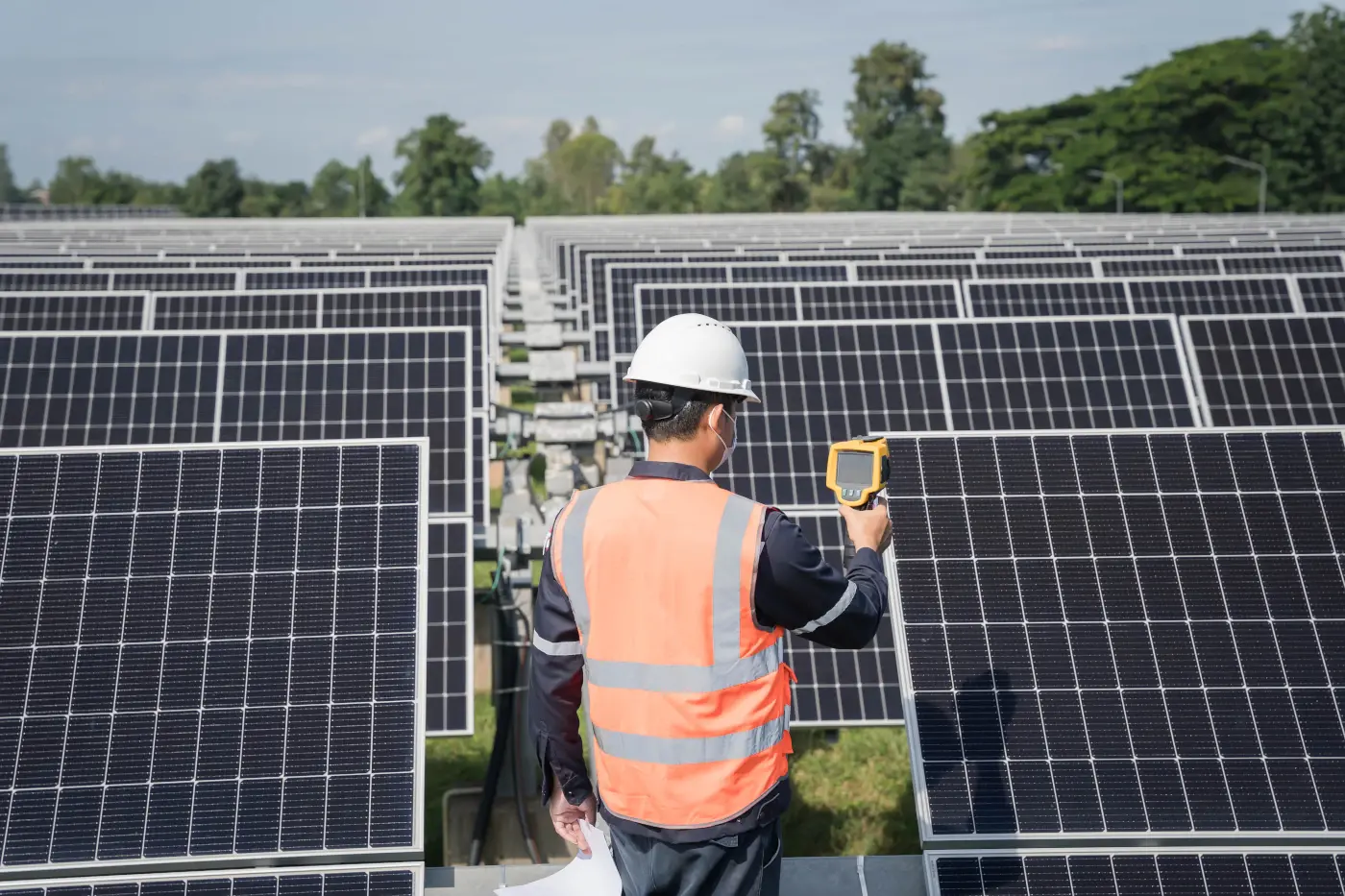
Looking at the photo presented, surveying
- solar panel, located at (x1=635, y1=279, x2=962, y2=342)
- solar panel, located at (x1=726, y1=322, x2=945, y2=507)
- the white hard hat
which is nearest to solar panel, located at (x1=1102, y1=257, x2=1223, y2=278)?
solar panel, located at (x1=635, y1=279, x2=962, y2=342)

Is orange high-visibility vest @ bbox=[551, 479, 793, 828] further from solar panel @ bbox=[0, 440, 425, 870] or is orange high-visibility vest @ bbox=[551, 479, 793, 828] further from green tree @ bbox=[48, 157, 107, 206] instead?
green tree @ bbox=[48, 157, 107, 206]

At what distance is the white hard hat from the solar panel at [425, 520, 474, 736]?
4412 mm

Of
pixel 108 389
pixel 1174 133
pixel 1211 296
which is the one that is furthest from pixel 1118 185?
pixel 108 389

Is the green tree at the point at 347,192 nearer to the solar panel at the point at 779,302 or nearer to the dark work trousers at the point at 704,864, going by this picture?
the solar panel at the point at 779,302

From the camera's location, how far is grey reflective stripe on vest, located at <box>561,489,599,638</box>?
130 inches

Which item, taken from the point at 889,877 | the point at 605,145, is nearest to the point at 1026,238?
the point at 889,877

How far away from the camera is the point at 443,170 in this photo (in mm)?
73625

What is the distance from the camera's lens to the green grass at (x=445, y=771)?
813cm

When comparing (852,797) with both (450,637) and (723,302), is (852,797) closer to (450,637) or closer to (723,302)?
(450,637)

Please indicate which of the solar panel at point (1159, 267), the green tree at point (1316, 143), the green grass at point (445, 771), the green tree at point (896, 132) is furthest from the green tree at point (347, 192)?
the green grass at point (445, 771)

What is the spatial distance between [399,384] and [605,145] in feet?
454

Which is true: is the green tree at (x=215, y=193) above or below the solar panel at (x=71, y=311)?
above

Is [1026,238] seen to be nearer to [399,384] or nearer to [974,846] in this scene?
[399,384]

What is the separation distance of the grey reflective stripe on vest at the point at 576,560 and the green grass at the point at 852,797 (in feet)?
16.4
